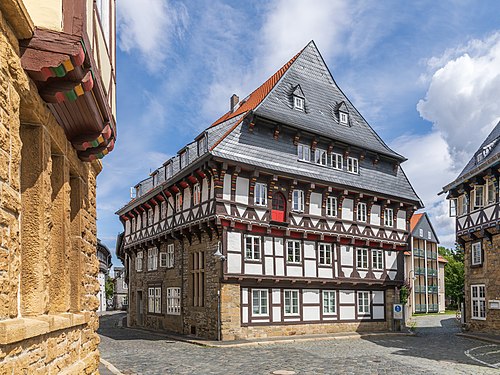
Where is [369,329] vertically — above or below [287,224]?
below

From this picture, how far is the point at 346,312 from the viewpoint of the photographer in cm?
2719

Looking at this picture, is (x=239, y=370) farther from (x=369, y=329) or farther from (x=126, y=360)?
(x=369, y=329)

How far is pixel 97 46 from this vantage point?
6.89 meters

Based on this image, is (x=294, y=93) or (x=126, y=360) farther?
(x=294, y=93)

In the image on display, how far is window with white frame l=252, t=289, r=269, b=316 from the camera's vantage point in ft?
77.1

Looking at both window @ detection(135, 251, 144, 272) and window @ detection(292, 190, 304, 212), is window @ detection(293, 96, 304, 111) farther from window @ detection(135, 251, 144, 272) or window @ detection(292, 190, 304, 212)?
window @ detection(135, 251, 144, 272)

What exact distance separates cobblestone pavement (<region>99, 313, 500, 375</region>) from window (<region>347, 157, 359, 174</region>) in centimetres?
905

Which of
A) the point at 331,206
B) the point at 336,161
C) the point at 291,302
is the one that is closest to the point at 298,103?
the point at 336,161

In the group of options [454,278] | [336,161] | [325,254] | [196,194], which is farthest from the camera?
[454,278]

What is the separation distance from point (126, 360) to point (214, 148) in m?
9.46

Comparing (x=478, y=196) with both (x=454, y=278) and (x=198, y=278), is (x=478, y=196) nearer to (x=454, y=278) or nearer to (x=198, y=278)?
(x=198, y=278)

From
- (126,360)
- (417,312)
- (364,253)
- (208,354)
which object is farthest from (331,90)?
(417,312)

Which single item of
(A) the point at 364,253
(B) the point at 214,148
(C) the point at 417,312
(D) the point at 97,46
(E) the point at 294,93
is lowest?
(C) the point at 417,312

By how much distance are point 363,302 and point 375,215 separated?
4.70 meters
